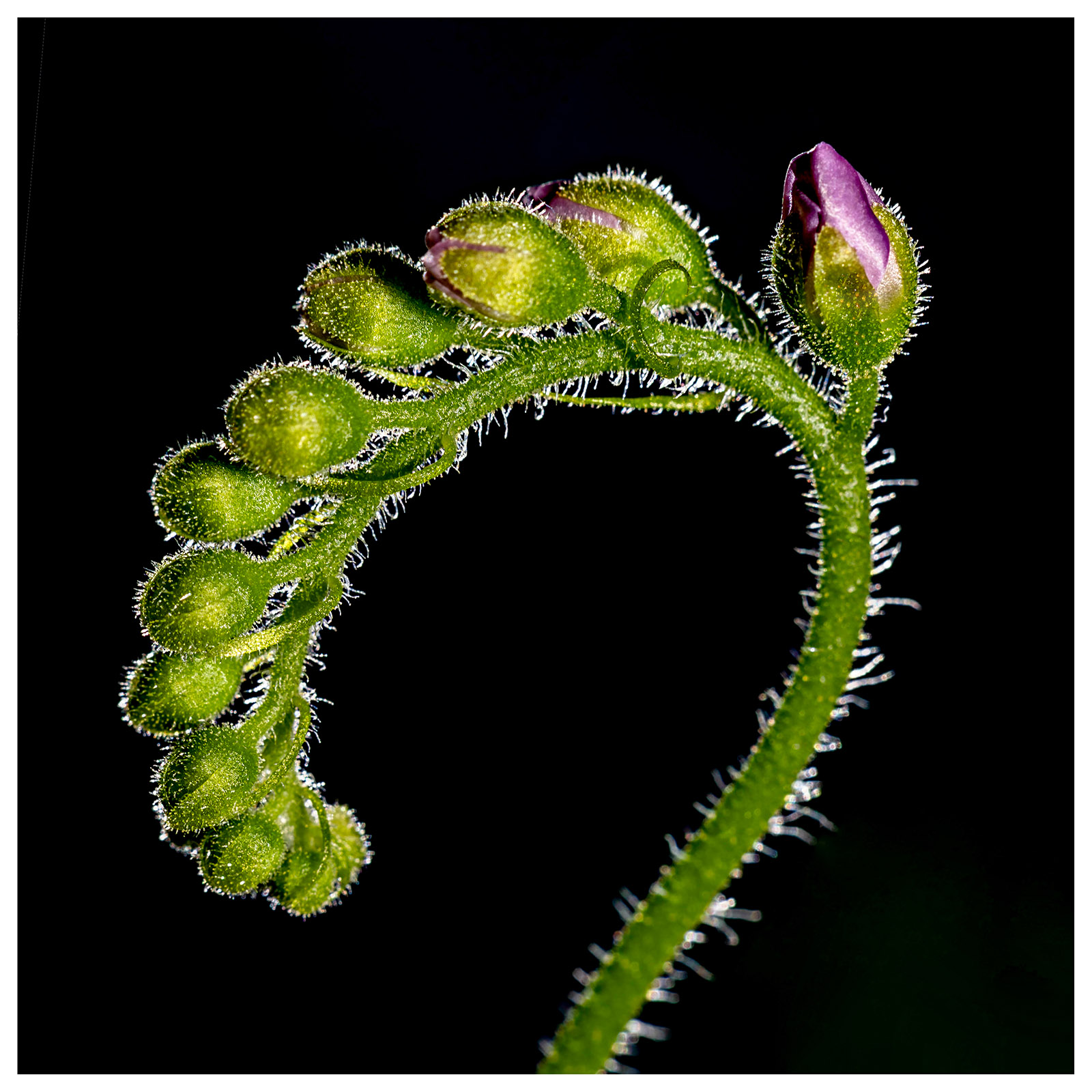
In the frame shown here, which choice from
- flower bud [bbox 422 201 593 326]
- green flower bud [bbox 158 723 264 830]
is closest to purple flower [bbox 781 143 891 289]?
flower bud [bbox 422 201 593 326]

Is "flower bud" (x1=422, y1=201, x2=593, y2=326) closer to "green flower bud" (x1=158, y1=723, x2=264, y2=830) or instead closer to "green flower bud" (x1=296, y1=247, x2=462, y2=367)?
"green flower bud" (x1=296, y1=247, x2=462, y2=367)

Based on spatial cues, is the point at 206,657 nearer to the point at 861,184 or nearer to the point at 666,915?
the point at 666,915

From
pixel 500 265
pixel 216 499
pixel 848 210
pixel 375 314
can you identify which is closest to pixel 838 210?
pixel 848 210

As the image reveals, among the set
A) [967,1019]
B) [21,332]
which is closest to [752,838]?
[967,1019]

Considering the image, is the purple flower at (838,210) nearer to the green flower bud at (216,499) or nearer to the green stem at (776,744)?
the green stem at (776,744)

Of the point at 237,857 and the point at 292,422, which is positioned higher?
the point at 292,422

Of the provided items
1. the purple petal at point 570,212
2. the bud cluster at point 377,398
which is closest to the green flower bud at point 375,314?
the bud cluster at point 377,398

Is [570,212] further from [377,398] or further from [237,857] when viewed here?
[237,857]
